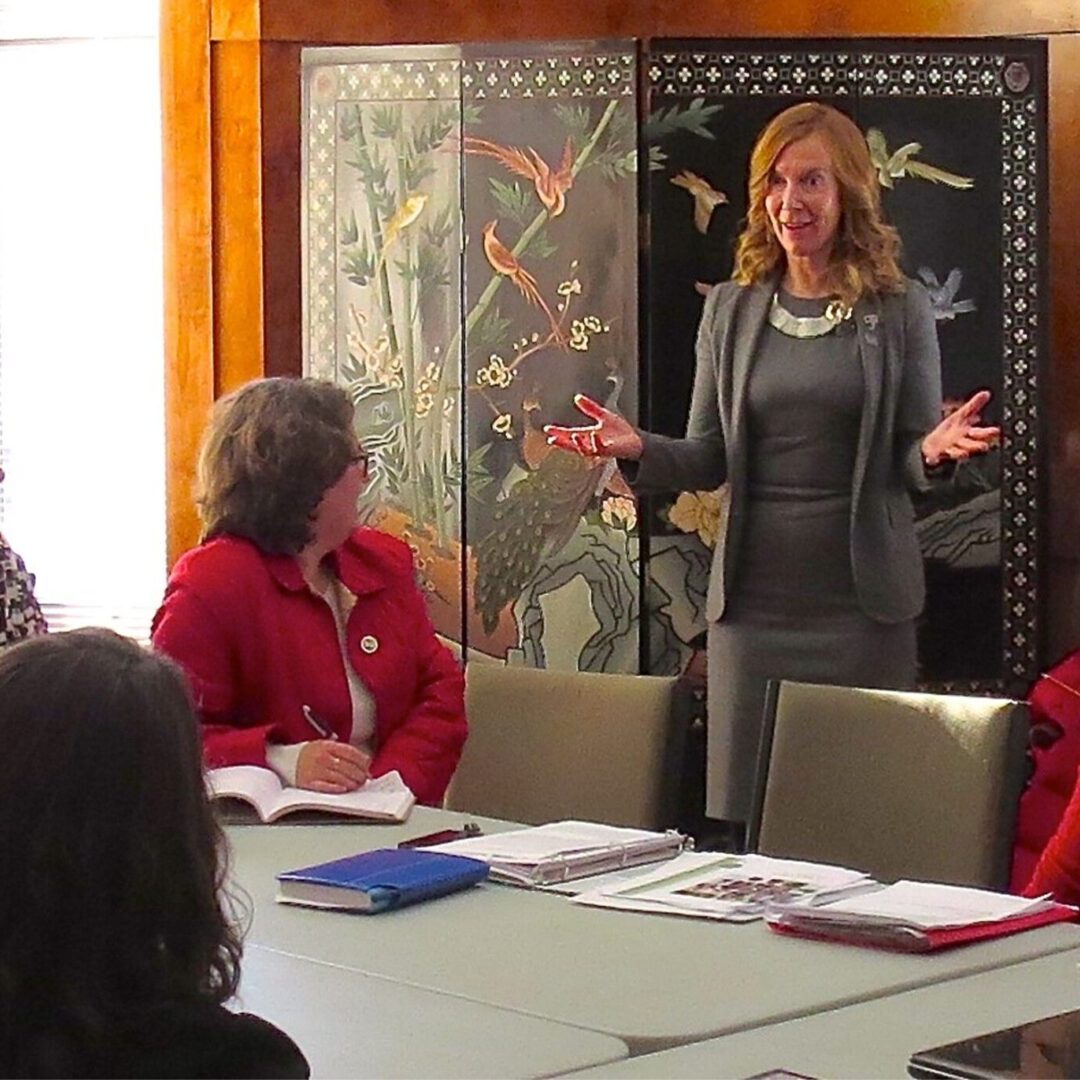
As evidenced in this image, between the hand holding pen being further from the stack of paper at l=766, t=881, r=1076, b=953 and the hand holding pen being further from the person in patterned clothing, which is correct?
the stack of paper at l=766, t=881, r=1076, b=953

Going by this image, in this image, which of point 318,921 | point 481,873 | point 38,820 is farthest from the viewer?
point 481,873

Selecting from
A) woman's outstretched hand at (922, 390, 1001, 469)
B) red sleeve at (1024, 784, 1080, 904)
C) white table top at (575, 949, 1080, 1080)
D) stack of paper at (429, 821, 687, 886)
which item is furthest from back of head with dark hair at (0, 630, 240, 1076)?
woman's outstretched hand at (922, 390, 1001, 469)

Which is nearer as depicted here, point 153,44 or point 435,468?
point 435,468

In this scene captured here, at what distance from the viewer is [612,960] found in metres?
2.39

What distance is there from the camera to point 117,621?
576 cm

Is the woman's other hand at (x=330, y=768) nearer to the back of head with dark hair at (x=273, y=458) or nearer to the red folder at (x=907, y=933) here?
the back of head with dark hair at (x=273, y=458)

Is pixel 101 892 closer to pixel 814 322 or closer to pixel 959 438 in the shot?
pixel 959 438

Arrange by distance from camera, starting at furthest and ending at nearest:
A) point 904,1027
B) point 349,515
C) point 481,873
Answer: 1. point 349,515
2. point 481,873
3. point 904,1027

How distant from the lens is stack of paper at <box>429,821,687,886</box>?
9.18 feet

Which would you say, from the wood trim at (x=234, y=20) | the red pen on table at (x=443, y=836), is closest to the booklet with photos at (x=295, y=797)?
the red pen on table at (x=443, y=836)

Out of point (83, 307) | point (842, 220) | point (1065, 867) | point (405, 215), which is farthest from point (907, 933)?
point (83, 307)

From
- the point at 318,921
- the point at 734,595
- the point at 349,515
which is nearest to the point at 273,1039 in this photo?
the point at 318,921

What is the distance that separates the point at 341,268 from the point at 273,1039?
357 centimetres

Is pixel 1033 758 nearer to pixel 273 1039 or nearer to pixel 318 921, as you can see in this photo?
pixel 318 921
